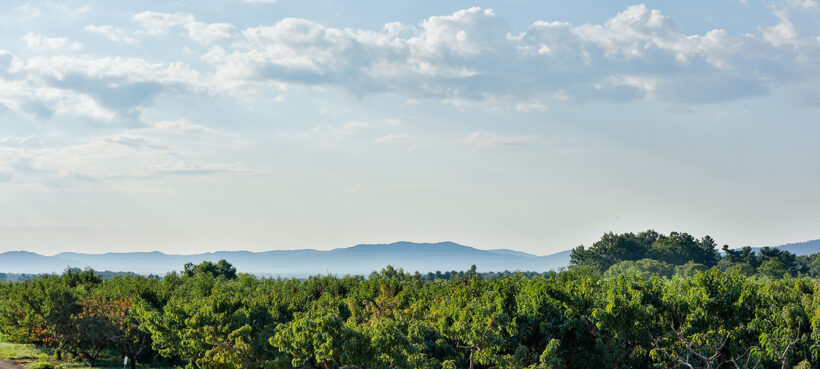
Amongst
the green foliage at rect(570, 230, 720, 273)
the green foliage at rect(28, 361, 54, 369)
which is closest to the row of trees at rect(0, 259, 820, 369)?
the green foliage at rect(28, 361, 54, 369)

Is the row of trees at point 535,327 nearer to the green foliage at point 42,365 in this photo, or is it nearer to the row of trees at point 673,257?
the green foliage at point 42,365

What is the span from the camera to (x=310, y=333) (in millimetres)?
22000

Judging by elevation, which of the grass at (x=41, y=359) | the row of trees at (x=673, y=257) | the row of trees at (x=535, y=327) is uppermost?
the row of trees at (x=673, y=257)

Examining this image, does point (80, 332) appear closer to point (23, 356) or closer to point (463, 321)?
point (23, 356)

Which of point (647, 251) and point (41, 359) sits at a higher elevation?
point (647, 251)

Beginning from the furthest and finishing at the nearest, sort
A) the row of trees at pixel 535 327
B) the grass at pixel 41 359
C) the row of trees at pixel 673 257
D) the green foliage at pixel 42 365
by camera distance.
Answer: the row of trees at pixel 673 257 → the grass at pixel 41 359 → the green foliage at pixel 42 365 → the row of trees at pixel 535 327

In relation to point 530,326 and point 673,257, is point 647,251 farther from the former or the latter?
point 530,326

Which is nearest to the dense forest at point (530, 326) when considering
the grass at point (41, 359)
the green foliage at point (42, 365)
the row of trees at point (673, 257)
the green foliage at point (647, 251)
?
the green foliage at point (42, 365)

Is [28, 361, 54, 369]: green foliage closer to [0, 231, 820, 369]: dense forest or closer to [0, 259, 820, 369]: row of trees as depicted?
[0, 231, 820, 369]: dense forest

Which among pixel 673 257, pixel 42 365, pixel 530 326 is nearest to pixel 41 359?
pixel 42 365

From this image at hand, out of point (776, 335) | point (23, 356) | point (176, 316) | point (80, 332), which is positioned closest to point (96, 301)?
point (80, 332)

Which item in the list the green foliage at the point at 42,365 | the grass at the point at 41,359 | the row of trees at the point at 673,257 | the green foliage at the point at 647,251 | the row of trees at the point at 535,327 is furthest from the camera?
the green foliage at the point at 647,251

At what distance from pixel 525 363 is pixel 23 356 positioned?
4424 cm

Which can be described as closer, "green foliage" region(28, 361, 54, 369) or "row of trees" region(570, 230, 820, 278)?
"green foliage" region(28, 361, 54, 369)
